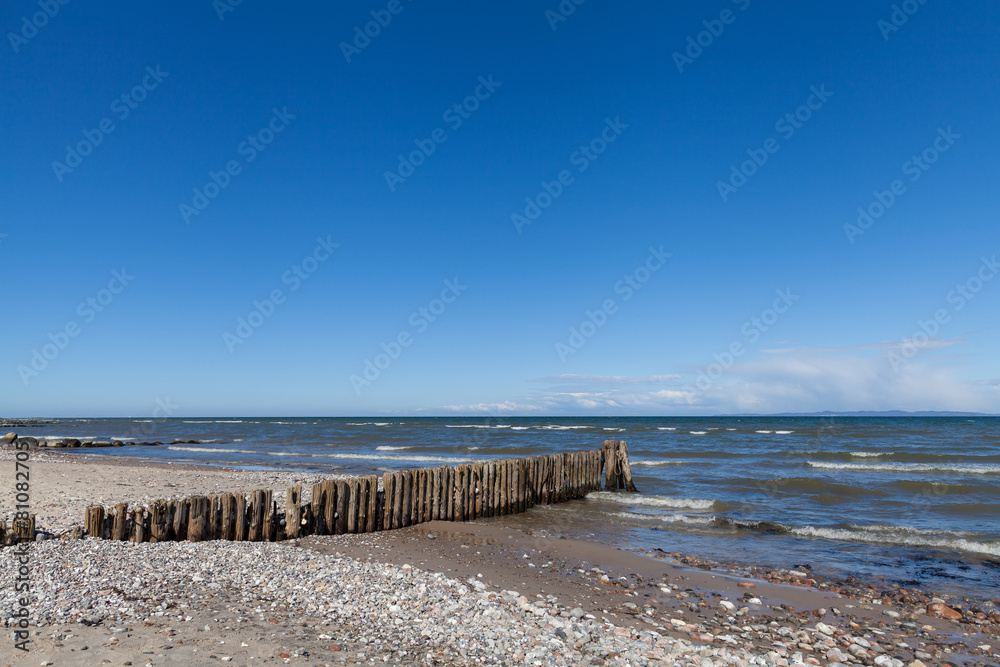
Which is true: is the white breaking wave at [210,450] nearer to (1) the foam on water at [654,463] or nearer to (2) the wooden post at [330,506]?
(1) the foam on water at [654,463]

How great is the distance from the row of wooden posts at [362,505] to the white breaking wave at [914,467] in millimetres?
15443

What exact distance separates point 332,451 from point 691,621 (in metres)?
33.3

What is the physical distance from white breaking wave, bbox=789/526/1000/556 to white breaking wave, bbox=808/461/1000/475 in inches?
577

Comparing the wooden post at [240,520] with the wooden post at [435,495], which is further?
the wooden post at [435,495]

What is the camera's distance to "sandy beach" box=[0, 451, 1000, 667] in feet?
17.2

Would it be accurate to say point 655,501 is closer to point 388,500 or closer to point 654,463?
point 388,500

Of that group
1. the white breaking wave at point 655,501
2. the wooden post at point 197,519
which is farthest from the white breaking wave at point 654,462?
the wooden post at point 197,519

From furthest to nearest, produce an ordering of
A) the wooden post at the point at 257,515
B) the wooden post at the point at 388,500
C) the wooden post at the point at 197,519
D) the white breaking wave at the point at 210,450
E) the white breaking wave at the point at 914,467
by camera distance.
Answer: the white breaking wave at the point at 210,450
the white breaking wave at the point at 914,467
the wooden post at the point at 388,500
the wooden post at the point at 257,515
the wooden post at the point at 197,519

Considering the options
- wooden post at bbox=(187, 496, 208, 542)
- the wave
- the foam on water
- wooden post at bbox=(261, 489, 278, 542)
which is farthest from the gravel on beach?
the foam on water

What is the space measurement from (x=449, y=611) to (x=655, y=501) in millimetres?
10775

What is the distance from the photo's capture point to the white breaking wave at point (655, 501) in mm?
15516

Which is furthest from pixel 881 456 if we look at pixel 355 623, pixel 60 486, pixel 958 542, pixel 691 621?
pixel 60 486

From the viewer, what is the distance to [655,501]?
15.9 m

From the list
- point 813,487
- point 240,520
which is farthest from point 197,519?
point 813,487
